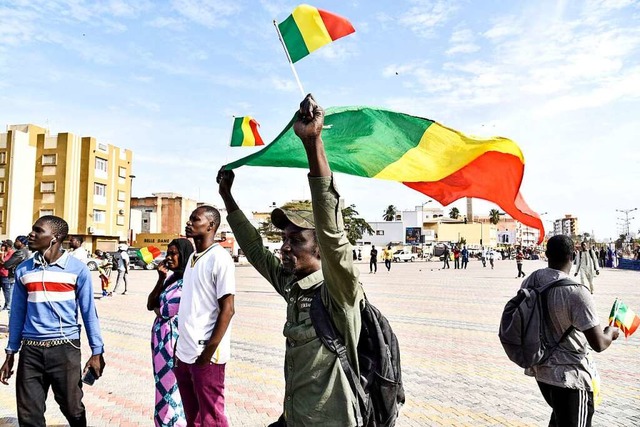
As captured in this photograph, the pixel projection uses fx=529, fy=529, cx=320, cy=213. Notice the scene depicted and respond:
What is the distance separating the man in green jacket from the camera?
1968mm

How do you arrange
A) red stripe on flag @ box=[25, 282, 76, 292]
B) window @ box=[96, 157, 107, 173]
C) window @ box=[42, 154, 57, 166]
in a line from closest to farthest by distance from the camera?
red stripe on flag @ box=[25, 282, 76, 292]
window @ box=[42, 154, 57, 166]
window @ box=[96, 157, 107, 173]

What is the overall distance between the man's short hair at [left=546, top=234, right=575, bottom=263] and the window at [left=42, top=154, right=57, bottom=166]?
169 ft

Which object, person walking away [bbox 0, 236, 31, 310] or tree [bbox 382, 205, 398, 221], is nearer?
person walking away [bbox 0, 236, 31, 310]

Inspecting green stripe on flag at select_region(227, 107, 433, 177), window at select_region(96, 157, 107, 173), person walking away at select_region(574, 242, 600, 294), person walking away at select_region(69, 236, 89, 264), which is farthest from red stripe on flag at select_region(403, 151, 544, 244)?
window at select_region(96, 157, 107, 173)

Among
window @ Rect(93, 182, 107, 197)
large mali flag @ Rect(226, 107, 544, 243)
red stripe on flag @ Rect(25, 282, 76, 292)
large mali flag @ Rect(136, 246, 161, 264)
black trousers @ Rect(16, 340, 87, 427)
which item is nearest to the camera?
large mali flag @ Rect(226, 107, 544, 243)

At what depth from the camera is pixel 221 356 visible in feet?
11.2

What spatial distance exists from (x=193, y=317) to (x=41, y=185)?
169ft

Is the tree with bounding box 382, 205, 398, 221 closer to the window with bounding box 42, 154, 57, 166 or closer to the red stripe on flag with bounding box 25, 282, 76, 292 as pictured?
the window with bounding box 42, 154, 57, 166

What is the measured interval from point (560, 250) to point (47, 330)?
3.53m

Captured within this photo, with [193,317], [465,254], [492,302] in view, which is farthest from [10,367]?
[465,254]

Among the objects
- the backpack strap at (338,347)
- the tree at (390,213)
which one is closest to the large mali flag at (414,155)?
the backpack strap at (338,347)

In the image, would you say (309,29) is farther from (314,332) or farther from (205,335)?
(205,335)

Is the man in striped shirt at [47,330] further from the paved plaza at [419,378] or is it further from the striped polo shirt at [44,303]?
the paved plaza at [419,378]

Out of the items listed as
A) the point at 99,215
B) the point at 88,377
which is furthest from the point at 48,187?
the point at 88,377
